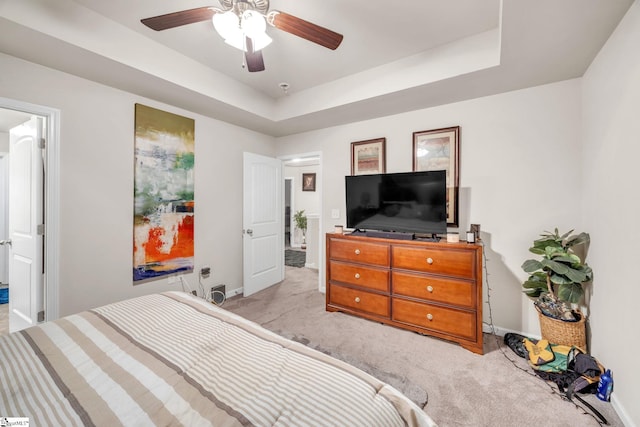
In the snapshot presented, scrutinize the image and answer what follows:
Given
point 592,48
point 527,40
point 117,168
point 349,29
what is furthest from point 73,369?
point 592,48

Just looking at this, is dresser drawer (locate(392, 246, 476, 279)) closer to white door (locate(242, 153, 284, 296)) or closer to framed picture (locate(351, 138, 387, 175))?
framed picture (locate(351, 138, 387, 175))

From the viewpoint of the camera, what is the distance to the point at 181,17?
1.57 metres

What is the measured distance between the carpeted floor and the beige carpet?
7.50 feet

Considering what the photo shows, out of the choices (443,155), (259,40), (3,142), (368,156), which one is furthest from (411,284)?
(3,142)

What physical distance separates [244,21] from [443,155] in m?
2.29

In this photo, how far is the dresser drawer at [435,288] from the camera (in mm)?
2354

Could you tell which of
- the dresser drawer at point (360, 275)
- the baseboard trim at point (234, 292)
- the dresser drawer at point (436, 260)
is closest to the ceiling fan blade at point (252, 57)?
the dresser drawer at point (436, 260)

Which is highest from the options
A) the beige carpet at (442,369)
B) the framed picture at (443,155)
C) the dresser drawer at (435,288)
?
the framed picture at (443,155)

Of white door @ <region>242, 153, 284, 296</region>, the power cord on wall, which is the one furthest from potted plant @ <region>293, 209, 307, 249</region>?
the power cord on wall

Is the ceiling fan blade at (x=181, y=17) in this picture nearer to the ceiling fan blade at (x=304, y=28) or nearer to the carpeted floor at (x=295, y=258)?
the ceiling fan blade at (x=304, y=28)

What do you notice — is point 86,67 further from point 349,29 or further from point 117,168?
point 349,29

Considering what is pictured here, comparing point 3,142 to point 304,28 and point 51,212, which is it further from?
point 304,28

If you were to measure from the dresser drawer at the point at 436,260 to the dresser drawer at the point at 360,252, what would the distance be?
0.12 m

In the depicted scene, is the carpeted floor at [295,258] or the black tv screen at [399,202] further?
the carpeted floor at [295,258]
